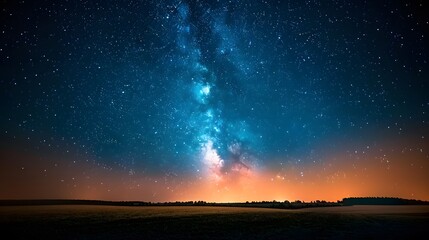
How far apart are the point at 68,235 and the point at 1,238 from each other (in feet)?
14.2

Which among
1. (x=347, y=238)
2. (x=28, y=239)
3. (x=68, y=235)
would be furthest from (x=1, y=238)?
(x=347, y=238)

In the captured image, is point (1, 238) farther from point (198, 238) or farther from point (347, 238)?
point (347, 238)

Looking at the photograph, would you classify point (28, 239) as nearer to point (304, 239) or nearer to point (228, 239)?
point (228, 239)

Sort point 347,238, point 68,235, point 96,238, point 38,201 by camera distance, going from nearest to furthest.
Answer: point 347,238
point 96,238
point 68,235
point 38,201

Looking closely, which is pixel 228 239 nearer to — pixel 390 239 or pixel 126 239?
pixel 126 239

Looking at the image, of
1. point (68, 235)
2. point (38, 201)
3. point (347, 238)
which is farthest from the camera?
point (38, 201)

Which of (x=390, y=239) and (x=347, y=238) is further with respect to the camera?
(x=347, y=238)

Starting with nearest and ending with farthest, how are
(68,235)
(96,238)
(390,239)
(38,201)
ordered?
1. (390,239)
2. (96,238)
3. (68,235)
4. (38,201)

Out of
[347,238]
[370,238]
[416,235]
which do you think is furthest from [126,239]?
[416,235]

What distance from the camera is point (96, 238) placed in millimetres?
21688

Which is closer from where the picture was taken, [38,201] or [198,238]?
[198,238]

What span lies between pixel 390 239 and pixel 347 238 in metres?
2.53

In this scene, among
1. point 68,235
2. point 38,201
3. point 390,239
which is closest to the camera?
point 390,239

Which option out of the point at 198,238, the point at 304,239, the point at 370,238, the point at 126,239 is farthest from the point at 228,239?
the point at 370,238
